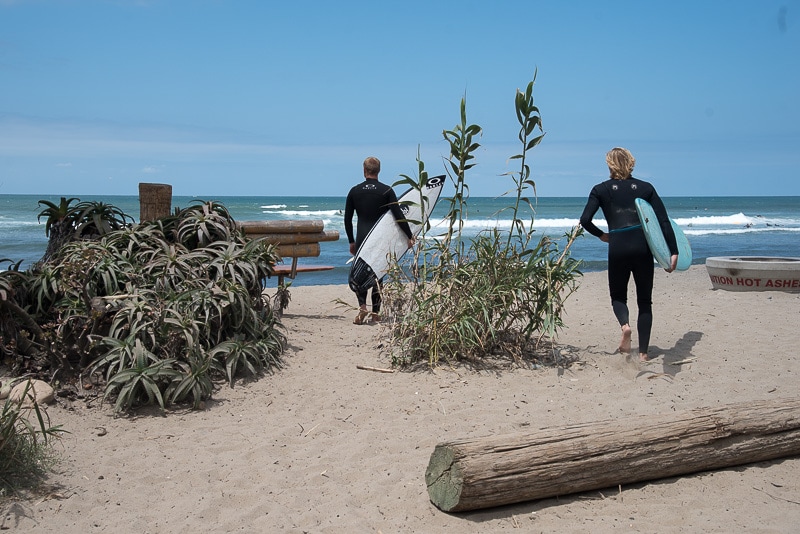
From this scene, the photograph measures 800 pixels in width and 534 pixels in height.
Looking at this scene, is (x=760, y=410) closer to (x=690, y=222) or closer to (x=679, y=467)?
(x=679, y=467)

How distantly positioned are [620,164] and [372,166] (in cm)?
265

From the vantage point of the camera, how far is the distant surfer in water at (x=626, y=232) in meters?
5.75

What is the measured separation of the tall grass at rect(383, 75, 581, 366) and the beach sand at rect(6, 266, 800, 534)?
279mm

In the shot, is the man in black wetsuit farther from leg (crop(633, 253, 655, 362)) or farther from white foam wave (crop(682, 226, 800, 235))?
white foam wave (crop(682, 226, 800, 235))

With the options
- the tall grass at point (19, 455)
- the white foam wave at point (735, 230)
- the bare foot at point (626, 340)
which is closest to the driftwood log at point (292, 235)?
the bare foot at point (626, 340)

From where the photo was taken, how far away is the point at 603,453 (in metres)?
3.55

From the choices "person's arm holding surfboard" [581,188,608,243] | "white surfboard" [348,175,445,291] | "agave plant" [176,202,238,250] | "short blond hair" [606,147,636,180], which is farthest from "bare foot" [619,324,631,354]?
"agave plant" [176,202,238,250]

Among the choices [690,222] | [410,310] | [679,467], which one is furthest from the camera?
[690,222]

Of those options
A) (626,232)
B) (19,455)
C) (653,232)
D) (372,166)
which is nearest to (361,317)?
(372,166)

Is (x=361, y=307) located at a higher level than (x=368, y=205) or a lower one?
lower

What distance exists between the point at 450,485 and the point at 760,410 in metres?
1.85

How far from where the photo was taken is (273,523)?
3.44 m

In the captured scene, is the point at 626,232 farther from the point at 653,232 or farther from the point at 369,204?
the point at 369,204

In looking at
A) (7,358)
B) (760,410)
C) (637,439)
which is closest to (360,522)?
(637,439)
